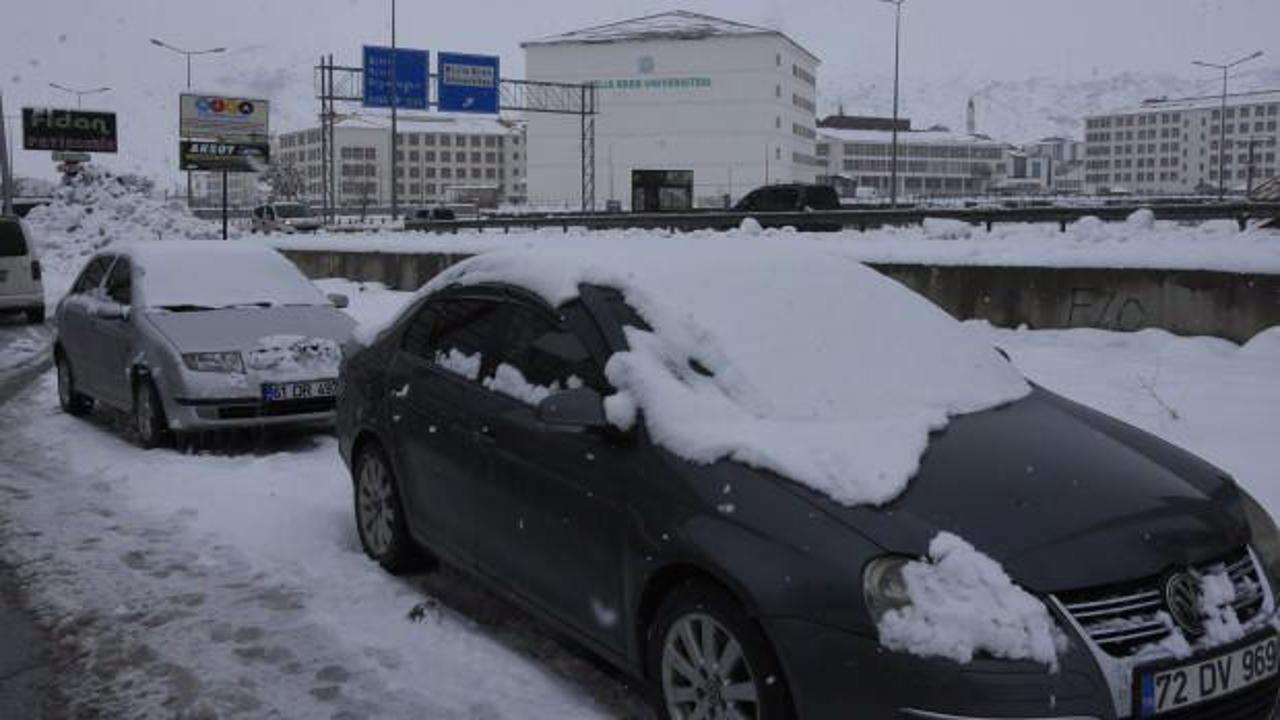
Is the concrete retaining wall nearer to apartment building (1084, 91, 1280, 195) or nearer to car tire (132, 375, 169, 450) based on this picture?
car tire (132, 375, 169, 450)

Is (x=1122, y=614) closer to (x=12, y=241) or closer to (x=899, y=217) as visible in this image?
(x=899, y=217)

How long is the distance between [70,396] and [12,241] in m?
11.3

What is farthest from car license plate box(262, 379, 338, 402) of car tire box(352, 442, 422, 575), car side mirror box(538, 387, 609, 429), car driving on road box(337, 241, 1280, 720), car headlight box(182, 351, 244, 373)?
car side mirror box(538, 387, 609, 429)

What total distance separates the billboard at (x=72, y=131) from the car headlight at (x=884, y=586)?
62.6 m

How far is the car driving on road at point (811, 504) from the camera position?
3199 mm

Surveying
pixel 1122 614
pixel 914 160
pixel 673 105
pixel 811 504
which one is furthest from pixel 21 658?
pixel 914 160

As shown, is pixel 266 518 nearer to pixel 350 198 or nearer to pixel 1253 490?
pixel 1253 490

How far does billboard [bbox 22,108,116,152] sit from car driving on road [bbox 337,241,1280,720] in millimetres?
60168

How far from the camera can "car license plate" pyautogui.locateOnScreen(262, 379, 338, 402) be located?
28.9 ft

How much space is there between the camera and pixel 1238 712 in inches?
133

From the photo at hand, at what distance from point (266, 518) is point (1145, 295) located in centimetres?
861

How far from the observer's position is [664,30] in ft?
357

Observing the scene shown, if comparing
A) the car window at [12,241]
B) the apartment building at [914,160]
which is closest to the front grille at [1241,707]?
the car window at [12,241]

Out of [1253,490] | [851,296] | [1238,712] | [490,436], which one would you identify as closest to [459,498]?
[490,436]
